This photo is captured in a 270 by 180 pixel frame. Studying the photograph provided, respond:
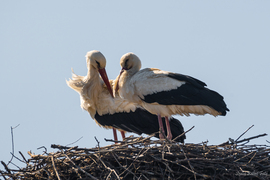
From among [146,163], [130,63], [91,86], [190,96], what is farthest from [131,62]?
[146,163]

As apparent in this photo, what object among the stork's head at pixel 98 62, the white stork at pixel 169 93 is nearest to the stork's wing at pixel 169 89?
the white stork at pixel 169 93

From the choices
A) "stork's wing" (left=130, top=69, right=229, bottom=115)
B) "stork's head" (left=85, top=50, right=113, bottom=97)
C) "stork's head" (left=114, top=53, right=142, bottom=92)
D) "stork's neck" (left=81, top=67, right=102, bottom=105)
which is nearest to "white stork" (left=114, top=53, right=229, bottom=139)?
"stork's wing" (left=130, top=69, right=229, bottom=115)

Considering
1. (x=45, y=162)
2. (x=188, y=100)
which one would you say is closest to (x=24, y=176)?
(x=45, y=162)

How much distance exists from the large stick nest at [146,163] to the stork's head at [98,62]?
2.14 meters

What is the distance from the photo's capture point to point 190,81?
674cm

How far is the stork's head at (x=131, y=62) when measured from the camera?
280 inches

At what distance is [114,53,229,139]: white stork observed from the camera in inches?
261

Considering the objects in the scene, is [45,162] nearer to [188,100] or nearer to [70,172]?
[70,172]

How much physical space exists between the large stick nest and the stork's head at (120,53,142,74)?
5.80 ft

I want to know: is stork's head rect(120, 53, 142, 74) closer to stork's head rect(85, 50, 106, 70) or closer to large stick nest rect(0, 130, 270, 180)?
stork's head rect(85, 50, 106, 70)

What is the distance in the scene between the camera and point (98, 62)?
24.5 ft

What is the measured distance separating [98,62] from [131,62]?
1.94ft

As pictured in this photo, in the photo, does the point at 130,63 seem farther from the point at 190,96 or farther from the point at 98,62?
the point at 190,96

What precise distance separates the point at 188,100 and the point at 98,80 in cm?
162
